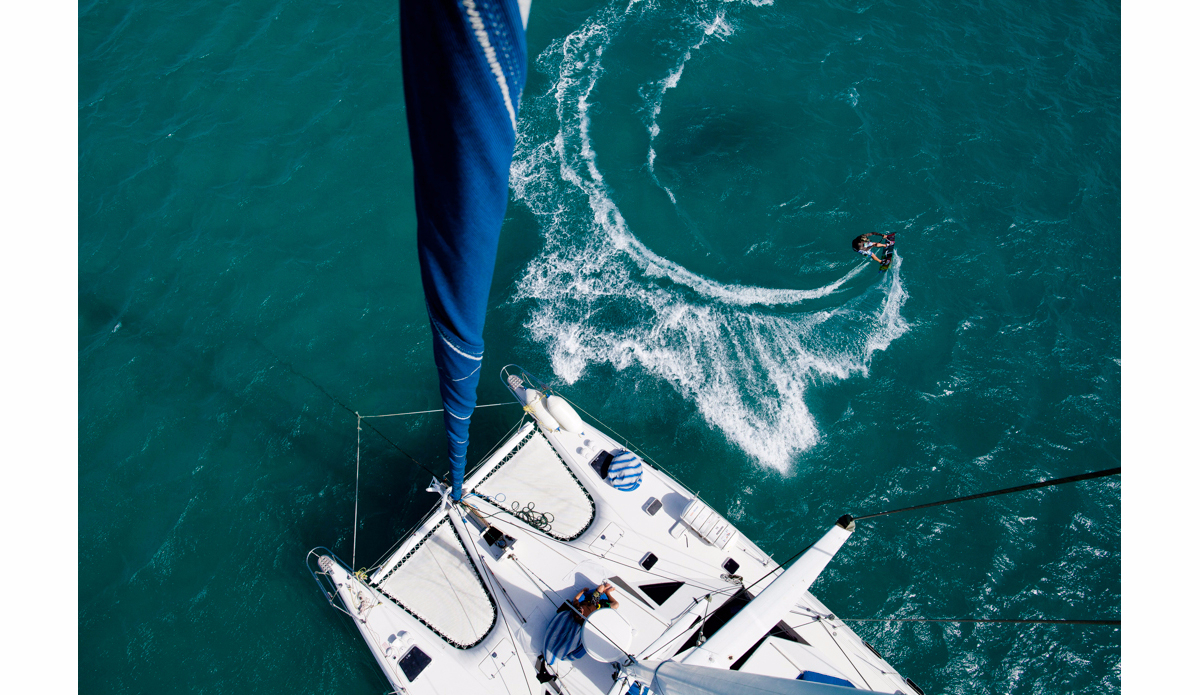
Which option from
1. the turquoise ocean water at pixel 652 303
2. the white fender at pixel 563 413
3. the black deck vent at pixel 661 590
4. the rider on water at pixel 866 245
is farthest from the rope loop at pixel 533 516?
the rider on water at pixel 866 245

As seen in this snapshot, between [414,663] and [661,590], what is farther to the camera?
[661,590]

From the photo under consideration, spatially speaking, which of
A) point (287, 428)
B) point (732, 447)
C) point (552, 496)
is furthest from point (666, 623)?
point (287, 428)

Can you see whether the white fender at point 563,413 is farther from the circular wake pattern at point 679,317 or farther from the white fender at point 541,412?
the circular wake pattern at point 679,317

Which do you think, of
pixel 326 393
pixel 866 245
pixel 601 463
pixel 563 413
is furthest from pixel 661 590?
pixel 866 245

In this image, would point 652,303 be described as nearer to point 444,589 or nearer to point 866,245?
point 866,245

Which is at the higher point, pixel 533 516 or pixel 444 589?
pixel 533 516
